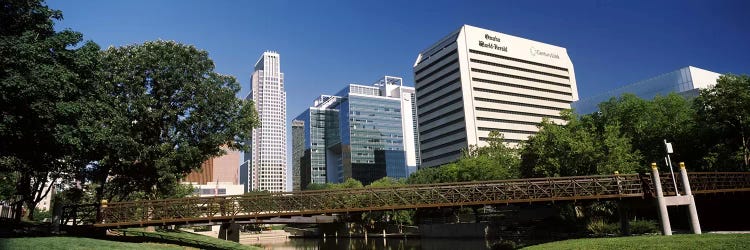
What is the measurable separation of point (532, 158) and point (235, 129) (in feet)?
122

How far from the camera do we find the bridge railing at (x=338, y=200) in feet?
99.5

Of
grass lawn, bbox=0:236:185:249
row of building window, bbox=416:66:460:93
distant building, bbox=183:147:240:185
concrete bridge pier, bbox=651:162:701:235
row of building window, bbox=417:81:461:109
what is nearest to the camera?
grass lawn, bbox=0:236:185:249

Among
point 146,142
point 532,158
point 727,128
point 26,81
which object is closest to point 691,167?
point 727,128

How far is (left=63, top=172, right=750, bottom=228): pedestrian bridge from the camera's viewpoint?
30.3m

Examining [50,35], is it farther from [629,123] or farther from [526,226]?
[629,123]

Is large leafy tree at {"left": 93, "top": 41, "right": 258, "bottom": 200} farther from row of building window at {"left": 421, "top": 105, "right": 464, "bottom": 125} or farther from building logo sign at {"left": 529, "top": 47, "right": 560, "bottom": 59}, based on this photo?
building logo sign at {"left": 529, "top": 47, "right": 560, "bottom": 59}

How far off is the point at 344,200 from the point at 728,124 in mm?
37122

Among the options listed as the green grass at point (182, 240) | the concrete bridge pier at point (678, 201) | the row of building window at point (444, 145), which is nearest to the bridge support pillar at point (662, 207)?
the concrete bridge pier at point (678, 201)

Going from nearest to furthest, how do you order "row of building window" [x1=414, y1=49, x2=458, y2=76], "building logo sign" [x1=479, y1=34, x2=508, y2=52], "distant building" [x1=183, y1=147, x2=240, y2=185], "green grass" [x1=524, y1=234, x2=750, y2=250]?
1. "green grass" [x1=524, y1=234, x2=750, y2=250]
2. "row of building window" [x1=414, y1=49, x2=458, y2=76]
3. "building logo sign" [x1=479, y1=34, x2=508, y2=52]
4. "distant building" [x1=183, y1=147, x2=240, y2=185]

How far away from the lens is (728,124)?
143 ft

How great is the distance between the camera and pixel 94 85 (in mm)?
27922

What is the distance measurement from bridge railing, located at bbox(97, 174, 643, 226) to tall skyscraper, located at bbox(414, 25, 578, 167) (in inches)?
4385

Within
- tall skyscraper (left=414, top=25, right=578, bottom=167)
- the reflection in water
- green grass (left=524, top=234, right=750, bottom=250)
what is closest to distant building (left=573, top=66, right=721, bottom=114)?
tall skyscraper (left=414, top=25, right=578, bottom=167)

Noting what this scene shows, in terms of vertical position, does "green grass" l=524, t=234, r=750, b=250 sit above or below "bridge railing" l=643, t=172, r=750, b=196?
below
